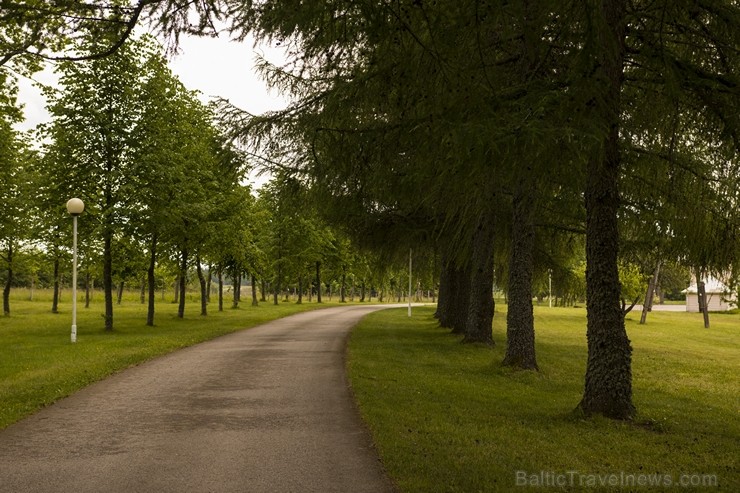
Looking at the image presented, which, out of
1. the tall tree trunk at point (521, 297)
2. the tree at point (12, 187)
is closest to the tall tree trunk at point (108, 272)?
the tree at point (12, 187)

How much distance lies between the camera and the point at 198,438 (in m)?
7.08

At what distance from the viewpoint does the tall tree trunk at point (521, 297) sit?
1312cm

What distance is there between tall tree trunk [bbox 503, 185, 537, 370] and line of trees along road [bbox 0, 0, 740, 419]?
0.69 meters

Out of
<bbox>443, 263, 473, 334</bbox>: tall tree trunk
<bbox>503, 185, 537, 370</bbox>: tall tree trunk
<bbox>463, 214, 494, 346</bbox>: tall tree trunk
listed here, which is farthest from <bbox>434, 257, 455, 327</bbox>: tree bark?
<bbox>503, 185, 537, 370</bbox>: tall tree trunk

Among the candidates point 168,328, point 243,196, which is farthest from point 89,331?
point 243,196

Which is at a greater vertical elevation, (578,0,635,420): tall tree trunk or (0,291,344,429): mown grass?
(578,0,635,420): tall tree trunk

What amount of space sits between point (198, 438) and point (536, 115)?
204 inches

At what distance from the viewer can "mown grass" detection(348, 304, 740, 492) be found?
5.82 m

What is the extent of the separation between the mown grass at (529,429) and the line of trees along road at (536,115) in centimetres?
105

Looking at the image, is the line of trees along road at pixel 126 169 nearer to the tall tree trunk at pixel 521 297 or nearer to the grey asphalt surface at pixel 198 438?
the tall tree trunk at pixel 521 297

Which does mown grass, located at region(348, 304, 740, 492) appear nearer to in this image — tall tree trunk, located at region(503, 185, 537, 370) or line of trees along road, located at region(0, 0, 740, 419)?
tall tree trunk, located at region(503, 185, 537, 370)

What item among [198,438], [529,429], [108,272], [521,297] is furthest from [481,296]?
[108,272]

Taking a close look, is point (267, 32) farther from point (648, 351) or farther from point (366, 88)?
point (648, 351)

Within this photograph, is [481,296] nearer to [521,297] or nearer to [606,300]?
[521,297]
